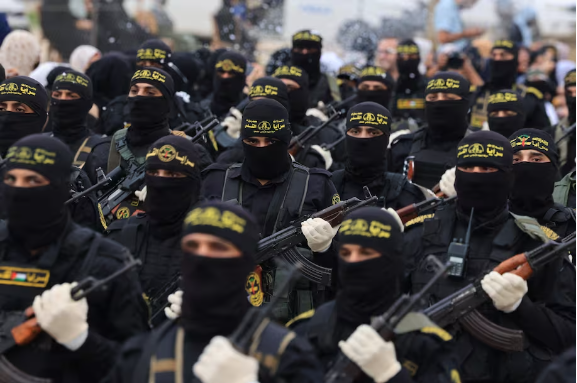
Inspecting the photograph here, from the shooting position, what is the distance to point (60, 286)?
5051 mm

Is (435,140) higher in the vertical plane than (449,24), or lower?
higher

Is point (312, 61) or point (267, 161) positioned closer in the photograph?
point (267, 161)

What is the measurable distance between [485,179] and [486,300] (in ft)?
2.93

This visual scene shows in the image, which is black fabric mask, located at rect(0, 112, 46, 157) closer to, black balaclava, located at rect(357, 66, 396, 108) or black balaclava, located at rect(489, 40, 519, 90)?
black balaclava, located at rect(357, 66, 396, 108)

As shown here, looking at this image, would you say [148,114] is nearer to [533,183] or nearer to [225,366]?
[533,183]

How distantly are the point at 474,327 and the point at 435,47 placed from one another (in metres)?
14.8

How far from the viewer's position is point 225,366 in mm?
Result: 4309

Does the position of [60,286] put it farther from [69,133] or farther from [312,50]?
[312,50]

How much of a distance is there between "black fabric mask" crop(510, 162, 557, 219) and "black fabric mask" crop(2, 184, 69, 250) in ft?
11.5

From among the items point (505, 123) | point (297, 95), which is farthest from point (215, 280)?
point (297, 95)

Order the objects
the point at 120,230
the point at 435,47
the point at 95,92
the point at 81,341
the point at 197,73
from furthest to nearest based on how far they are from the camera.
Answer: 1. the point at 435,47
2. the point at 197,73
3. the point at 95,92
4. the point at 120,230
5. the point at 81,341

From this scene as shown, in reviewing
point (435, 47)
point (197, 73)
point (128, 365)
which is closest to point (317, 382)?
point (128, 365)

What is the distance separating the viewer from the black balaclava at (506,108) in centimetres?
1012

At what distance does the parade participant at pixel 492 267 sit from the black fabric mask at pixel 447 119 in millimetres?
2736
